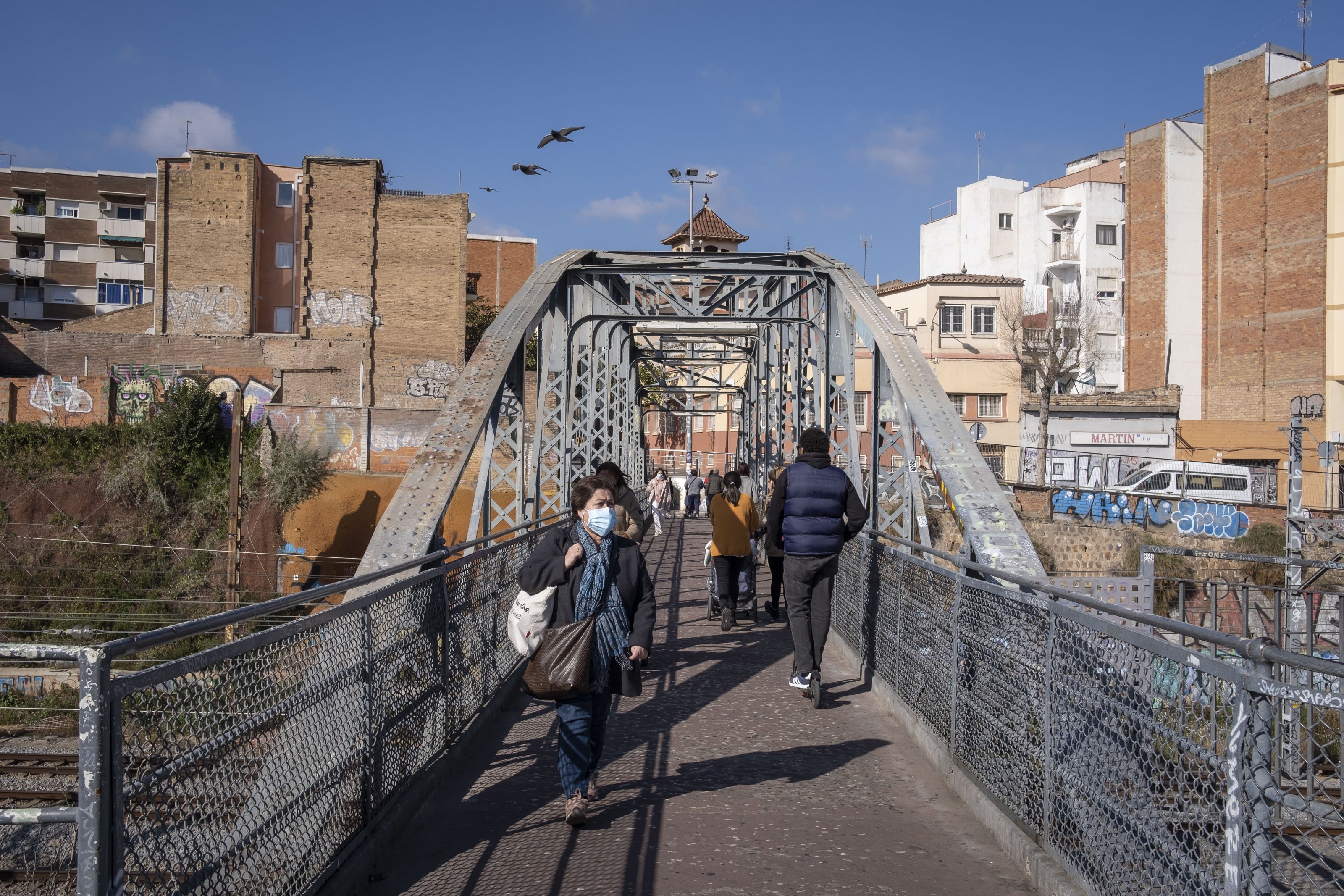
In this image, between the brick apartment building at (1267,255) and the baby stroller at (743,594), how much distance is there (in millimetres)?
32574

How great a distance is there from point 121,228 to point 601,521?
67.6 meters

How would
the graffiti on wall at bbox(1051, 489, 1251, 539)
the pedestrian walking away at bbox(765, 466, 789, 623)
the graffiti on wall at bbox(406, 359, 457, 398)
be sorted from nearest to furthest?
the pedestrian walking away at bbox(765, 466, 789, 623) → the graffiti on wall at bbox(1051, 489, 1251, 539) → the graffiti on wall at bbox(406, 359, 457, 398)

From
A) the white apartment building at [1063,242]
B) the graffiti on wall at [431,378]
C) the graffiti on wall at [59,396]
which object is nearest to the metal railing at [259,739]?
the graffiti on wall at [59,396]

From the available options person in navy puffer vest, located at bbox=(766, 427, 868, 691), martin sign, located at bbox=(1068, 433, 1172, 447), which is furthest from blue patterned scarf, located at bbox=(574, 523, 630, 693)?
martin sign, located at bbox=(1068, 433, 1172, 447)

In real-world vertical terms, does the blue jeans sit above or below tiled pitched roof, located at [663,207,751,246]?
below

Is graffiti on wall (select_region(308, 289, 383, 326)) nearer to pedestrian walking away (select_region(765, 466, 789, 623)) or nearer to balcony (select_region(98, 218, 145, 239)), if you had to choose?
balcony (select_region(98, 218, 145, 239))

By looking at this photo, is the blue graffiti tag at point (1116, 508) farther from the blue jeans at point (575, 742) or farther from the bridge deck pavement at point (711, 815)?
the blue jeans at point (575, 742)

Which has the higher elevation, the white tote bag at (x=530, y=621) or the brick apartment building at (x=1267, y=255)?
the brick apartment building at (x=1267, y=255)

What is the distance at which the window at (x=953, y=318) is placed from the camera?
51.5m

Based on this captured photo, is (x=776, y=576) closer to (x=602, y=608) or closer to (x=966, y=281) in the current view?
(x=602, y=608)

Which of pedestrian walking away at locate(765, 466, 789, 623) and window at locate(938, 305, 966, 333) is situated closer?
pedestrian walking away at locate(765, 466, 789, 623)

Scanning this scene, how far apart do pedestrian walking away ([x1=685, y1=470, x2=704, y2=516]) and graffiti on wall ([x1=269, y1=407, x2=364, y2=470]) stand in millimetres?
10228

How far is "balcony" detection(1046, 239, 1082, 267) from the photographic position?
182 ft

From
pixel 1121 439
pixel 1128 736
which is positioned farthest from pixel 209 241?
pixel 1128 736
